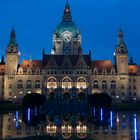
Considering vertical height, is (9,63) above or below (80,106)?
above

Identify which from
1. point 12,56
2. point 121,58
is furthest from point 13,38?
point 121,58

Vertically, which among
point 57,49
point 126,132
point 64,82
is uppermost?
point 57,49

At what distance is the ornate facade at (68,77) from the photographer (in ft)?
427

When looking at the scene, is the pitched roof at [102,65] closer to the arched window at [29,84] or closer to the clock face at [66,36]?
the clock face at [66,36]

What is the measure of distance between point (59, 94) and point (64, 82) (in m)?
4.74

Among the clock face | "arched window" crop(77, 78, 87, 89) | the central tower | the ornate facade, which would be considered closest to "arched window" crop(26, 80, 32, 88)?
the ornate facade

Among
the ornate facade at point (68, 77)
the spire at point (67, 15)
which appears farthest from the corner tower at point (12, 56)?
the spire at point (67, 15)

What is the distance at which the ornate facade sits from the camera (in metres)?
130

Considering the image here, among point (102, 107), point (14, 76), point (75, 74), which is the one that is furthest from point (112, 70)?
point (102, 107)

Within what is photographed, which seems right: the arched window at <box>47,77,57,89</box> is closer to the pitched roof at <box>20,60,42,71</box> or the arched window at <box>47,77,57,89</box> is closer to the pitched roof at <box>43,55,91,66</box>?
the pitched roof at <box>43,55,91,66</box>

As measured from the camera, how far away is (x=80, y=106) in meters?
94.1

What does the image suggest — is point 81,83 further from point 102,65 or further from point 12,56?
point 12,56

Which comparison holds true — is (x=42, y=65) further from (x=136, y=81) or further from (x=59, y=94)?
(x=136, y=81)


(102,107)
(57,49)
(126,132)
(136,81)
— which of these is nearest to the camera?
(126,132)
